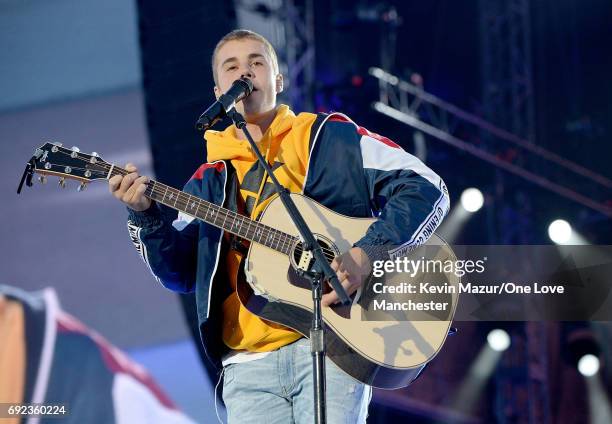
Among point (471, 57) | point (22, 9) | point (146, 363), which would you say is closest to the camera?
point (146, 363)

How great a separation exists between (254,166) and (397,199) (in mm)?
551

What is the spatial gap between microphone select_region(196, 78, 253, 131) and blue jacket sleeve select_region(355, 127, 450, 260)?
470 millimetres

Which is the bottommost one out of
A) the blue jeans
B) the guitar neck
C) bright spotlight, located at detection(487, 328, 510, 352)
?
the blue jeans

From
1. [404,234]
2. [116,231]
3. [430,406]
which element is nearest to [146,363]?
[116,231]

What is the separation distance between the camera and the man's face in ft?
10.5

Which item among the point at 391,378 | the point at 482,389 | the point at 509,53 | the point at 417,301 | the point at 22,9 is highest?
the point at 509,53

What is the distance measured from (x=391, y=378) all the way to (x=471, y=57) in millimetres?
5700

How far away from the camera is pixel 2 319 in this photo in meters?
5.21

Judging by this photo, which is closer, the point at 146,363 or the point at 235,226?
the point at 235,226

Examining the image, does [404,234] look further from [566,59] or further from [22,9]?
[566,59]

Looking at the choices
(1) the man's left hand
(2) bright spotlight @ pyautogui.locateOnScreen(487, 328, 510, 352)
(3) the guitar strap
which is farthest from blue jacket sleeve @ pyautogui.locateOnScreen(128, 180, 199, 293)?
(2) bright spotlight @ pyautogui.locateOnScreen(487, 328, 510, 352)

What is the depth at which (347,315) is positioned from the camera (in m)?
2.95

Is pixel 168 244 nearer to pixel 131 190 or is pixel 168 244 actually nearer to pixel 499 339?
pixel 131 190

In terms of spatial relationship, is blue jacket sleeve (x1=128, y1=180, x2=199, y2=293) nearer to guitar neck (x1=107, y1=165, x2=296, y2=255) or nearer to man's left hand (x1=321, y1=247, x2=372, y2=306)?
guitar neck (x1=107, y1=165, x2=296, y2=255)
